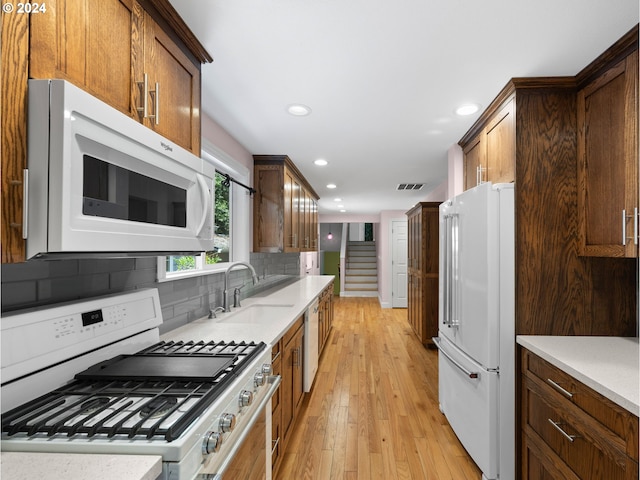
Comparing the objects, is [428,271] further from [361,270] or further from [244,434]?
[361,270]

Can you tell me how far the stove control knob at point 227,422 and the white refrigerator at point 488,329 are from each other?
1470 mm

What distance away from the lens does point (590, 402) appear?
1279 millimetres

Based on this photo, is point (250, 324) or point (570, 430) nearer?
point (570, 430)

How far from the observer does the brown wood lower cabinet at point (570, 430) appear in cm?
114

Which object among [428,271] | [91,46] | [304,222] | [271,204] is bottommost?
[428,271]

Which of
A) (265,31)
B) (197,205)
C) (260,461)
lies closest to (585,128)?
(265,31)

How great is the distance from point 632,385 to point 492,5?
4.96ft

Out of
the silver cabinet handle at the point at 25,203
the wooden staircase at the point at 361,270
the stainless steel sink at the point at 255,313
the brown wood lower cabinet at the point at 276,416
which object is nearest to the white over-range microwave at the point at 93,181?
the silver cabinet handle at the point at 25,203

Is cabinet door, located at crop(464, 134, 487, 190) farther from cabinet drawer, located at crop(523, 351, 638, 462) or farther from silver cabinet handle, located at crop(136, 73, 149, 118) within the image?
silver cabinet handle, located at crop(136, 73, 149, 118)

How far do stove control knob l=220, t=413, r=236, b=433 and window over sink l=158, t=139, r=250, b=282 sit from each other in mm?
1544

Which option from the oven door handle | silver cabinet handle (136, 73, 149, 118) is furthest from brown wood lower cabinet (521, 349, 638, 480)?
silver cabinet handle (136, 73, 149, 118)

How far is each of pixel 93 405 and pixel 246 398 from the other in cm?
45

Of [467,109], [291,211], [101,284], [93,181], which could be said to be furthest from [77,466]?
[291,211]

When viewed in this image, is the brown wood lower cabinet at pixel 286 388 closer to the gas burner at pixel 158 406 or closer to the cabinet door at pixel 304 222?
the gas burner at pixel 158 406
